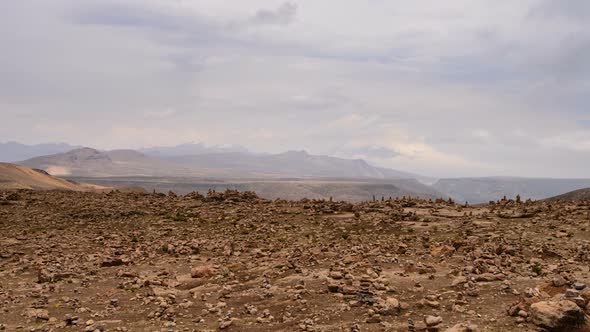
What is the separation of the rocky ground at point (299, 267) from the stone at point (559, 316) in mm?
24

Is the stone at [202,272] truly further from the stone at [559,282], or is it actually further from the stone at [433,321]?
the stone at [559,282]

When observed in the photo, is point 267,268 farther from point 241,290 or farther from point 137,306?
point 137,306

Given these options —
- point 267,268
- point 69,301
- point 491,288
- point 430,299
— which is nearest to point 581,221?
point 491,288

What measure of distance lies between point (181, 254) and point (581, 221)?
18331 mm

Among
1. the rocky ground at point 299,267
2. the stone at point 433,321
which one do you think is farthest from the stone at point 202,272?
the stone at point 433,321

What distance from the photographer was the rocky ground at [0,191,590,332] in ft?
38.4

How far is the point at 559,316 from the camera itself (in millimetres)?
9875

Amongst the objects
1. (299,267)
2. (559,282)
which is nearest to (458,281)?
(559,282)

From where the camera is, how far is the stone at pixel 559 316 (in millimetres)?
9852

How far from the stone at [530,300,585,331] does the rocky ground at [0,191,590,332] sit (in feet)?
0.08

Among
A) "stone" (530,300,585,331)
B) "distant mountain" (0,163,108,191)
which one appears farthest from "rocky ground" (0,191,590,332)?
"distant mountain" (0,163,108,191)

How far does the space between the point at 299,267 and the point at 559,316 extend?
8.25 m

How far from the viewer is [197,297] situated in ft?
46.3

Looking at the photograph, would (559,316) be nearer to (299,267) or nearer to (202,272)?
(299,267)
